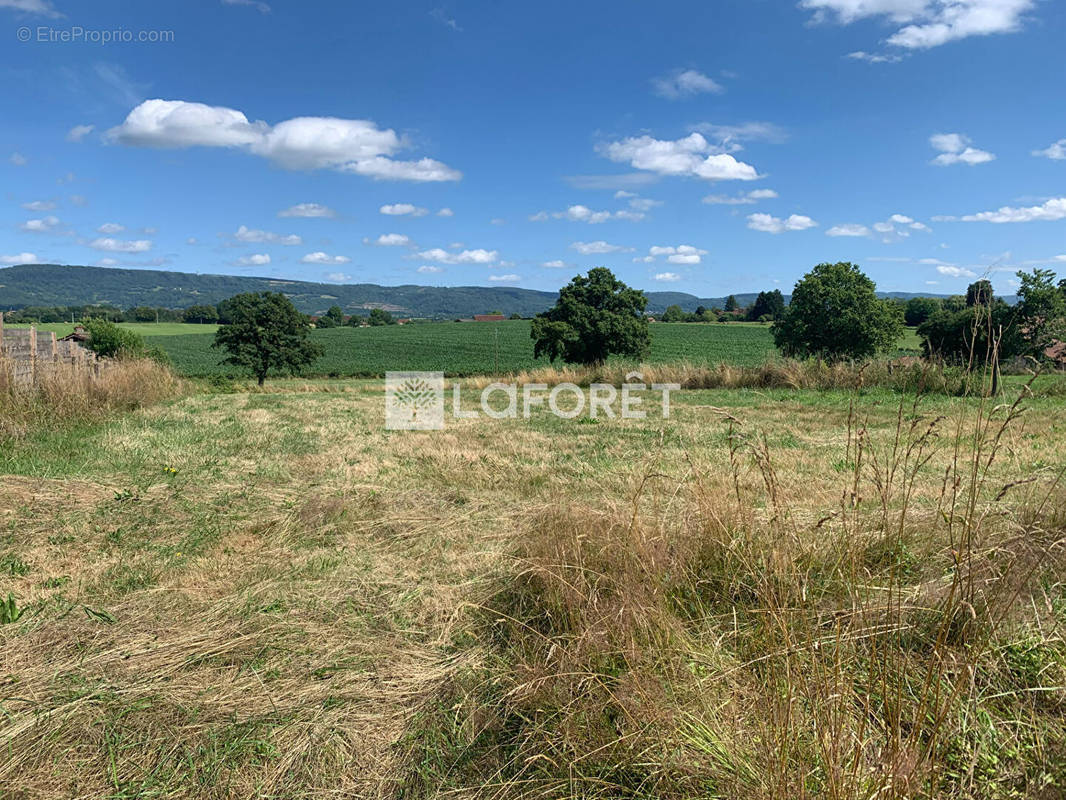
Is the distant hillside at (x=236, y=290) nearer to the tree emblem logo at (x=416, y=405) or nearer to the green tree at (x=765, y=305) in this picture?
the green tree at (x=765, y=305)

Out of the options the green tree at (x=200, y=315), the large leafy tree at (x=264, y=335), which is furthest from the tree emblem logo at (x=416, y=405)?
the green tree at (x=200, y=315)

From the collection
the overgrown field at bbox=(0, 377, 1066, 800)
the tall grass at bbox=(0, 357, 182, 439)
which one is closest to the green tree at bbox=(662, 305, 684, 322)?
the tall grass at bbox=(0, 357, 182, 439)

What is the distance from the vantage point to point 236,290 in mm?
177125

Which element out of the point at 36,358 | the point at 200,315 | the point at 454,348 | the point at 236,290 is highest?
the point at 236,290

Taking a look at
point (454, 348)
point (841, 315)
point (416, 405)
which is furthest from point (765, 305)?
point (416, 405)

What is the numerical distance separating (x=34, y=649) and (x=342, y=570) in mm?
1677

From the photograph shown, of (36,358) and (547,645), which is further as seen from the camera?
(36,358)

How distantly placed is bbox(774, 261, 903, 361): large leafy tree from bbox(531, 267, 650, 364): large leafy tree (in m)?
7.12

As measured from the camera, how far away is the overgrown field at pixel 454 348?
41.8 meters

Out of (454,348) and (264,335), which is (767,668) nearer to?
(264,335)

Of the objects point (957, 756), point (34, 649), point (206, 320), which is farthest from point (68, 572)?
point (206, 320)

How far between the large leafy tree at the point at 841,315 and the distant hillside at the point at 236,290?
11009 cm

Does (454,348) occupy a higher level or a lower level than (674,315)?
lower

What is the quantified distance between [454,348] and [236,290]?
14826cm
